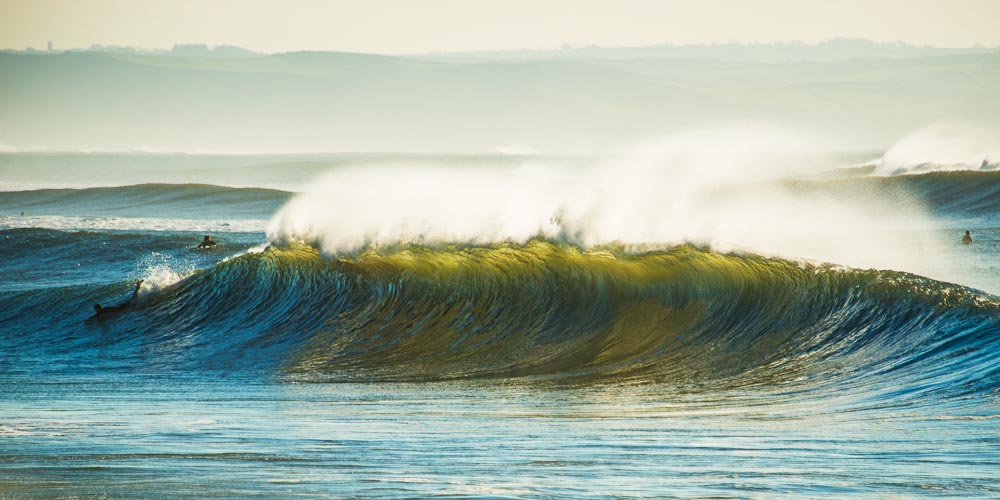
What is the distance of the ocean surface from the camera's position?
6180 millimetres

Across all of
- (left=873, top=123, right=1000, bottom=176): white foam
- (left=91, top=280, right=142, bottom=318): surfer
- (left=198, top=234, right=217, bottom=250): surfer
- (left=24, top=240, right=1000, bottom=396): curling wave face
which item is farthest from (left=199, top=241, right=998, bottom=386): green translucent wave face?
(left=873, top=123, right=1000, bottom=176): white foam

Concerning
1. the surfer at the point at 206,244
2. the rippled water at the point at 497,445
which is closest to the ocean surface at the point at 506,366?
the rippled water at the point at 497,445

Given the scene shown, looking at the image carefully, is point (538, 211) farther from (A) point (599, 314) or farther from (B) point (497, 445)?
(B) point (497, 445)

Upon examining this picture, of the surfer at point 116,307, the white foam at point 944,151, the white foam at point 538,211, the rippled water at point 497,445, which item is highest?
the white foam at point 944,151

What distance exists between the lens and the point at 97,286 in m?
17.0

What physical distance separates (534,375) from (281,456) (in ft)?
12.9

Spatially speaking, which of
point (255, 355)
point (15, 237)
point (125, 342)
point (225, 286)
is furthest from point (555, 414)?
point (15, 237)

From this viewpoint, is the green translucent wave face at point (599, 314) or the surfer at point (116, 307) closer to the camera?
the green translucent wave face at point (599, 314)

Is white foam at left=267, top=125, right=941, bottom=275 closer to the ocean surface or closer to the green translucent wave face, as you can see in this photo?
the ocean surface

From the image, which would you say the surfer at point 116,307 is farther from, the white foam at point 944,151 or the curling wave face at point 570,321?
the white foam at point 944,151

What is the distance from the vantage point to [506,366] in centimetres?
1070

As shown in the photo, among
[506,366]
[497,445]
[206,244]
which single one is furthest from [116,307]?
[206,244]

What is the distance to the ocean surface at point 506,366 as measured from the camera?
618cm

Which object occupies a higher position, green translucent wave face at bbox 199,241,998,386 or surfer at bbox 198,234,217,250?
green translucent wave face at bbox 199,241,998,386
